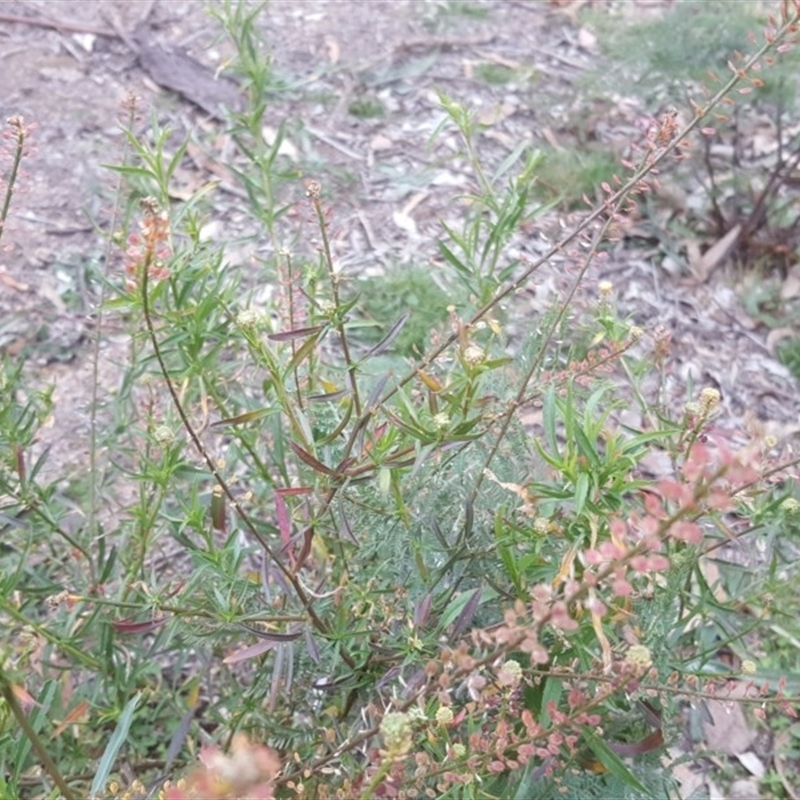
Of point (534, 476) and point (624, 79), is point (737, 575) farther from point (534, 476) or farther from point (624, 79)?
point (624, 79)

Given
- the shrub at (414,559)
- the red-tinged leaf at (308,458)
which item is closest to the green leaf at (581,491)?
the shrub at (414,559)

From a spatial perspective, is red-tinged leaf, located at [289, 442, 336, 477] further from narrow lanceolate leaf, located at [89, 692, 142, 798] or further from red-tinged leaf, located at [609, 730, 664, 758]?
red-tinged leaf, located at [609, 730, 664, 758]

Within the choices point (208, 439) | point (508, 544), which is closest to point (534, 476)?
point (508, 544)

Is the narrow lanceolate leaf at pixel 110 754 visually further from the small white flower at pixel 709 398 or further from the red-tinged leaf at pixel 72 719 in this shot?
the small white flower at pixel 709 398

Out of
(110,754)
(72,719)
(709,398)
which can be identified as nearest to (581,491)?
(709,398)

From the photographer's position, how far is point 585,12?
15.4 ft

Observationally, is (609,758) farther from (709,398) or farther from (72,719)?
(72,719)

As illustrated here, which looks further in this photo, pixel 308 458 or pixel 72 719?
pixel 72 719

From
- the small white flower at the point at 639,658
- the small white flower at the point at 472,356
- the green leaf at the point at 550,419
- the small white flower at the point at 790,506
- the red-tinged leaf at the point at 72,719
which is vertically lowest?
the red-tinged leaf at the point at 72,719

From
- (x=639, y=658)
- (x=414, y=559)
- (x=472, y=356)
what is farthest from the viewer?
(x=414, y=559)

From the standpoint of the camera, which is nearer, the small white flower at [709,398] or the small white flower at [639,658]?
the small white flower at [639,658]

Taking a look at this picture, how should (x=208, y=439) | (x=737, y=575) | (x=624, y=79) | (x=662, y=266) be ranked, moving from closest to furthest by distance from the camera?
1. (x=737, y=575)
2. (x=208, y=439)
3. (x=662, y=266)
4. (x=624, y=79)

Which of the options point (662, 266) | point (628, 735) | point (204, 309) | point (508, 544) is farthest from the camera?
point (662, 266)

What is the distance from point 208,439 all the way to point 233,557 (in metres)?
1.23
